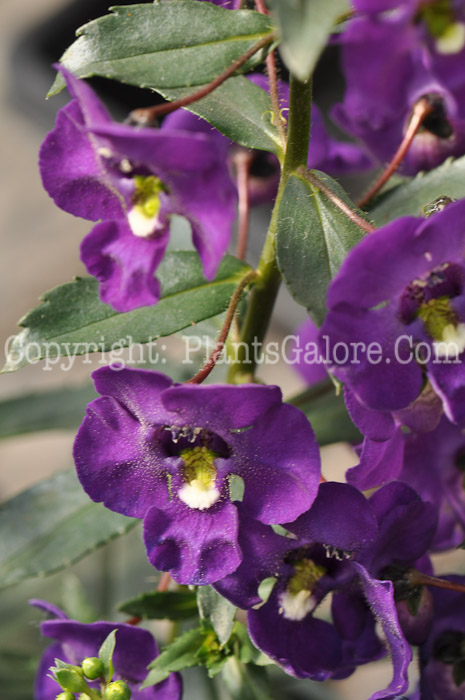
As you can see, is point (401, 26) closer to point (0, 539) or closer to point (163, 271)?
point (163, 271)

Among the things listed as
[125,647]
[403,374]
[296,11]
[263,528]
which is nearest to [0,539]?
[125,647]

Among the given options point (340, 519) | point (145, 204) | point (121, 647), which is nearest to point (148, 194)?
point (145, 204)

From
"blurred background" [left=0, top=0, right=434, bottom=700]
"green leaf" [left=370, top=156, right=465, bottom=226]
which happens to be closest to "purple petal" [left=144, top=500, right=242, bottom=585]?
"green leaf" [left=370, top=156, right=465, bottom=226]

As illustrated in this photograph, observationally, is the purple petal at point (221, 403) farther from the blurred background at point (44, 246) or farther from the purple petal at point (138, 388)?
Answer: the blurred background at point (44, 246)

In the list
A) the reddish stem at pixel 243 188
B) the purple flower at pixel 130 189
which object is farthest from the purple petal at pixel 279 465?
the reddish stem at pixel 243 188

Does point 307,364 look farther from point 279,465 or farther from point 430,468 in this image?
point 279,465

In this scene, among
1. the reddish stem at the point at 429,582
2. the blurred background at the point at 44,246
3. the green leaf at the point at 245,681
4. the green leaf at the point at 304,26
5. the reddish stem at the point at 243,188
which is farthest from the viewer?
the blurred background at the point at 44,246
